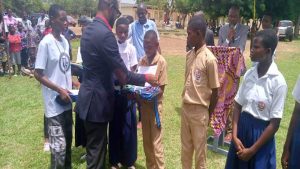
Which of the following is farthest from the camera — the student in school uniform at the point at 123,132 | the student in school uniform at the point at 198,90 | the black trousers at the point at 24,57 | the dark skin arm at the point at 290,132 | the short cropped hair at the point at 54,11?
the black trousers at the point at 24,57

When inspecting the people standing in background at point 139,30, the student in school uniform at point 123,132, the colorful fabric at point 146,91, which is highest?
the people standing in background at point 139,30

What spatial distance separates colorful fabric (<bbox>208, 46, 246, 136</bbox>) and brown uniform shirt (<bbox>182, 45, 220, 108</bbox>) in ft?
3.98

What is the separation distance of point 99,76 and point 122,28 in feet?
4.56

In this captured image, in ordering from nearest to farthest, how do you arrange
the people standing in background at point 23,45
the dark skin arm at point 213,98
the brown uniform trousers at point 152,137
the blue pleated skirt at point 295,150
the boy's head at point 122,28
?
1. the blue pleated skirt at point 295,150
2. the dark skin arm at point 213,98
3. the brown uniform trousers at point 152,137
4. the boy's head at point 122,28
5. the people standing in background at point 23,45

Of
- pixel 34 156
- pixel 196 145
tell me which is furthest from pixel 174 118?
pixel 196 145

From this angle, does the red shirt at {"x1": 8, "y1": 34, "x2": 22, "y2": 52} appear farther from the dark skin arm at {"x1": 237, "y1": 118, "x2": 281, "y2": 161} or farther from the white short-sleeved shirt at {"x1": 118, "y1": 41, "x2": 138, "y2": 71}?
the dark skin arm at {"x1": 237, "y1": 118, "x2": 281, "y2": 161}

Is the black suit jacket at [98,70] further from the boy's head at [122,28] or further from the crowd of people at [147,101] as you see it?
the boy's head at [122,28]

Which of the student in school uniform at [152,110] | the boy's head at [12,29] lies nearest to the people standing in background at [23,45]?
the boy's head at [12,29]

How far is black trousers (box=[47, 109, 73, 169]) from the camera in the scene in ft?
12.3

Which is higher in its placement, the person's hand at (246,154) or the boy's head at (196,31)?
the boy's head at (196,31)

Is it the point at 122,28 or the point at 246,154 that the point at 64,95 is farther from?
the point at 246,154

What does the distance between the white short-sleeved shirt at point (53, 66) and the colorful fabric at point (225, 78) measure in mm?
1946

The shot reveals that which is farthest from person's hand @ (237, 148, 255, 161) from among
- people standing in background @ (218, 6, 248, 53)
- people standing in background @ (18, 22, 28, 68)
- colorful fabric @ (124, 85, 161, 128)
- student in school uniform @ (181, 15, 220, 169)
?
people standing in background @ (18, 22, 28, 68)

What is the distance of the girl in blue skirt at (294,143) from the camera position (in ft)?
8.77
